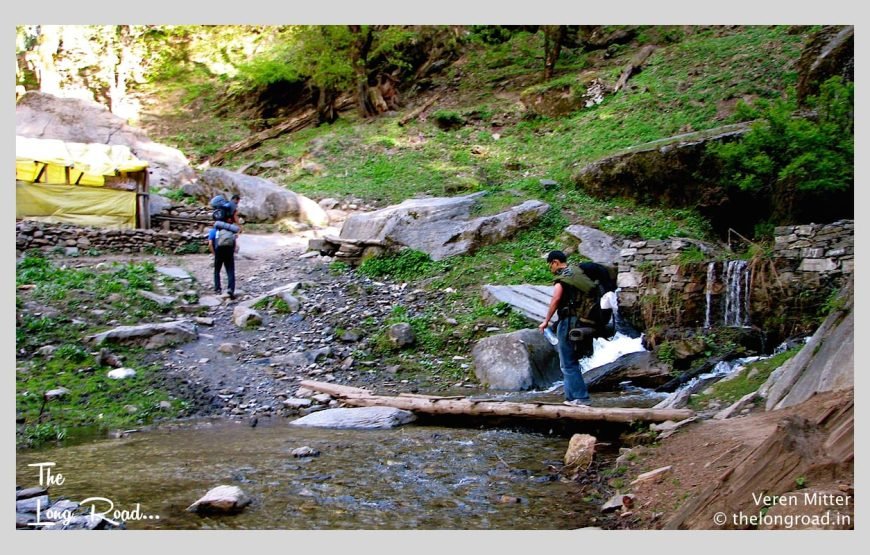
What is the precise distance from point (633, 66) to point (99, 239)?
1548 centimetres

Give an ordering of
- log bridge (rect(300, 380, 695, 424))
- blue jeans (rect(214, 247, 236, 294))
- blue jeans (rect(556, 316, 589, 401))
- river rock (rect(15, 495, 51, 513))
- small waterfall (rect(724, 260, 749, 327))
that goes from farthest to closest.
Answer: blue jeans (rect(214, 247, 236, 294)) → small waterfall (rect(724, 260, 749, 327)) → blue jeans (rect(556, 316, 589, 401)) → log bridge (rect(300, 380, 695, 424)) → river rock (rect(15, 495, 51, 513))

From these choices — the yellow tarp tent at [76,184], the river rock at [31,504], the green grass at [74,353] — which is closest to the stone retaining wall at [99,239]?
the yellow tarp tent at [76,184]

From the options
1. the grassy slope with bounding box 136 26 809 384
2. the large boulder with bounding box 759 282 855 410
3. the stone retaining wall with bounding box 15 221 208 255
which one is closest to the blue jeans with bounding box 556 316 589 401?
the large boulder with bounding box 759 282 855 410

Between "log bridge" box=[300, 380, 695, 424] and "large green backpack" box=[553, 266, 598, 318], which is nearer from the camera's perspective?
"log bridge" box=[300, 380, 695, 424]

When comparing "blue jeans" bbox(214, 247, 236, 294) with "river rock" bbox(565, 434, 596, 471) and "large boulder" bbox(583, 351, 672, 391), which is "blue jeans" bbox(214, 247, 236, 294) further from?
"river rock" bbox(565, 434, 596, 471)

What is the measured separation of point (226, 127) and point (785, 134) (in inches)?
805

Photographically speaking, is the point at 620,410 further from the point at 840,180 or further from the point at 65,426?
the point at 840,180

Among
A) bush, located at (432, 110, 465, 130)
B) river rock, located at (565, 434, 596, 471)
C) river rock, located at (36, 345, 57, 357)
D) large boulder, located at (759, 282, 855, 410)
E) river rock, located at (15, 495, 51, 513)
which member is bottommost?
river rock, located at (36, 345, 57, 357)

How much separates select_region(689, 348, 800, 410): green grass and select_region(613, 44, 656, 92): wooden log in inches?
561

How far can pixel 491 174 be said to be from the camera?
17922mm

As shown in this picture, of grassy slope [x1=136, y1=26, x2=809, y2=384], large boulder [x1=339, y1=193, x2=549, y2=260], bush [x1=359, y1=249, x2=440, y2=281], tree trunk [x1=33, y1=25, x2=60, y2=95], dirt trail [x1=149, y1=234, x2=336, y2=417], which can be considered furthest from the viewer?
tree trunk [x1=33, y1=25, x2=60, y2=95]

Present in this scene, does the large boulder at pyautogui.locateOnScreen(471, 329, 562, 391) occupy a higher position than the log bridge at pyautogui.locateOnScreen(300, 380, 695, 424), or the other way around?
the log bridge at pyautogui.locateOnScreen(300, 380, 695, 424)

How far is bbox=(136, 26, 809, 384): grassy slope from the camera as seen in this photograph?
38.0 feet

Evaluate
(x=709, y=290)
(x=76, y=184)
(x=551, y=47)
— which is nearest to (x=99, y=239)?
(x=76, y=184)
